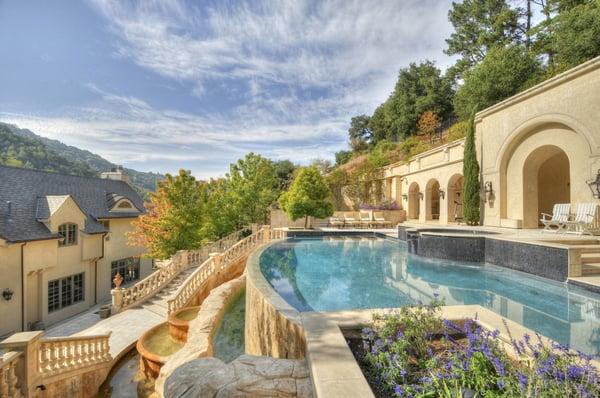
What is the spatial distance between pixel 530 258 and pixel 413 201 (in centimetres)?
1673

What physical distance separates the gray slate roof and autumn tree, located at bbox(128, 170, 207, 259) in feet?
12.5

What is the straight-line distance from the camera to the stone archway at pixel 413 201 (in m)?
24.4

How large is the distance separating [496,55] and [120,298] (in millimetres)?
32281

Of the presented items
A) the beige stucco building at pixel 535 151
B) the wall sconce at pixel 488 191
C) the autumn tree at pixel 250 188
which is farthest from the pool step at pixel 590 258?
the autumn tree at pixel 250 188

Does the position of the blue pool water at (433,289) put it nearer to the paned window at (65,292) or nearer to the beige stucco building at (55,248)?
the beige stucco building at (55,248)

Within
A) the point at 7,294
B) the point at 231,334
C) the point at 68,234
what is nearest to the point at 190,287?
the point at 231,334

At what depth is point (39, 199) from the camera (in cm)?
1510

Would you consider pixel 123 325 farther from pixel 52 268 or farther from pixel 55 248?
pixel 55 248

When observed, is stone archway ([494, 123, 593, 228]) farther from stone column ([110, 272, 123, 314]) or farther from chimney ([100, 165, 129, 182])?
chimney ([100, 165, 129, 182])

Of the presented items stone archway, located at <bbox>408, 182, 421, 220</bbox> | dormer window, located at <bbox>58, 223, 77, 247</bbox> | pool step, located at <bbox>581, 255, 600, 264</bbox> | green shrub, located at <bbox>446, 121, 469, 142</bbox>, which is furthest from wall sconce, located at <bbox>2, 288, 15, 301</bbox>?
green shrub, located at <bbox>446, 121, 469, 142</bbox>

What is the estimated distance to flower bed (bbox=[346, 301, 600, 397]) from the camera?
6.97 feet

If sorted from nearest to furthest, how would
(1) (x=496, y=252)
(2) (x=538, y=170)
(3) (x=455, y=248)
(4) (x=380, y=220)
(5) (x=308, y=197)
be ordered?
1. (1) (x=496, y=252)
2. (3) (x=455, y=248)
3. (2) (x=538, y=170)
4. (5) (x=308, y=197)
5. (4) (x=380, y=220)

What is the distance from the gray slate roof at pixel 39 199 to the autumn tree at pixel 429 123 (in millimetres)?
30792

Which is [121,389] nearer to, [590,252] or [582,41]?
[590,252]
